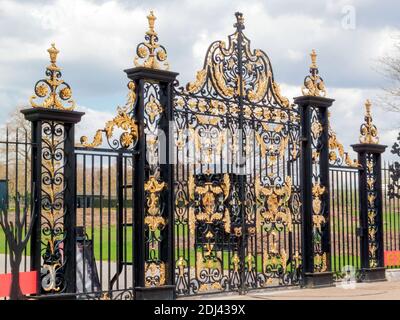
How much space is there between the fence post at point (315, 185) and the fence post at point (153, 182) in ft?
9.73

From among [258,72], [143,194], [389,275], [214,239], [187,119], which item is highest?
[258,72]

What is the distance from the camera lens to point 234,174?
10.7 m

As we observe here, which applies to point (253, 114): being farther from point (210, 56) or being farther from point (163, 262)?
point (163, 262)

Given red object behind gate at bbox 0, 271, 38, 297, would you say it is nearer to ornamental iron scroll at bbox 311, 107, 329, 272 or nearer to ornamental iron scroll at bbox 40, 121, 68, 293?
ornamental iron scroll at bbox 40, 121, 68, 293

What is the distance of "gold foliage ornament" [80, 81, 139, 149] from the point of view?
30.1 ft

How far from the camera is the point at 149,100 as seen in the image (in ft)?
31.7

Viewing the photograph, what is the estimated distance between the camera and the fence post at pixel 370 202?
13133 mm

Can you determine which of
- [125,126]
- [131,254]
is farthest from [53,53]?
[131,254]

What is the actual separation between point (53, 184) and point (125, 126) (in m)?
1.38

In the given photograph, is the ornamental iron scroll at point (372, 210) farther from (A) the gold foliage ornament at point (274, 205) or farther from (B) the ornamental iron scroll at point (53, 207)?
(B) the ornamental iron scroll at point (53, 207)

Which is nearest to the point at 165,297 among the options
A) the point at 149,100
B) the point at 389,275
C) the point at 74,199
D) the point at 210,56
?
the point at 74,199

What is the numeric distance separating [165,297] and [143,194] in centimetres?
138
